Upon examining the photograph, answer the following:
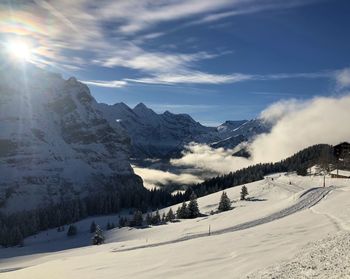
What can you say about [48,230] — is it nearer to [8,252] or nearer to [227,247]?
[8,252]

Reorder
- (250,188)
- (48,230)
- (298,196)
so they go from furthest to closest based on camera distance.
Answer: (48,230), (250,188), (298,196)

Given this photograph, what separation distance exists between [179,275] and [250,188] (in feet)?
431

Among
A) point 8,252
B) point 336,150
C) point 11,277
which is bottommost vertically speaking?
point 8,252

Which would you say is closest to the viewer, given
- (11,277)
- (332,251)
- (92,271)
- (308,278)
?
(308,278)

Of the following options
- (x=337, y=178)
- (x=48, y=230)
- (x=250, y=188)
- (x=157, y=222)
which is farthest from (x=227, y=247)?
(x=48, y=230)

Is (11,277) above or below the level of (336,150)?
below

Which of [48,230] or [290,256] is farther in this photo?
[48,230]

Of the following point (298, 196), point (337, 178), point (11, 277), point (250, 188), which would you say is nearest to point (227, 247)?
point (11, 277)

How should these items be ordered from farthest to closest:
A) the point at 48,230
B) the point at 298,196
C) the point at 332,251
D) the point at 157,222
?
the point at 48,230 < the point at 157,222 < the point at 298,196 < the point at 332,251

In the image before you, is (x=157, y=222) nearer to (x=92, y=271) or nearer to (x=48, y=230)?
(x=48, y=230)

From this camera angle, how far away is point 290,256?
29297 mm

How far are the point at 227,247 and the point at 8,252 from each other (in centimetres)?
12830

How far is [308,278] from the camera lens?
74.2 ft

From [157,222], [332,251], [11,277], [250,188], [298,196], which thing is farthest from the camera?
[250,188]
